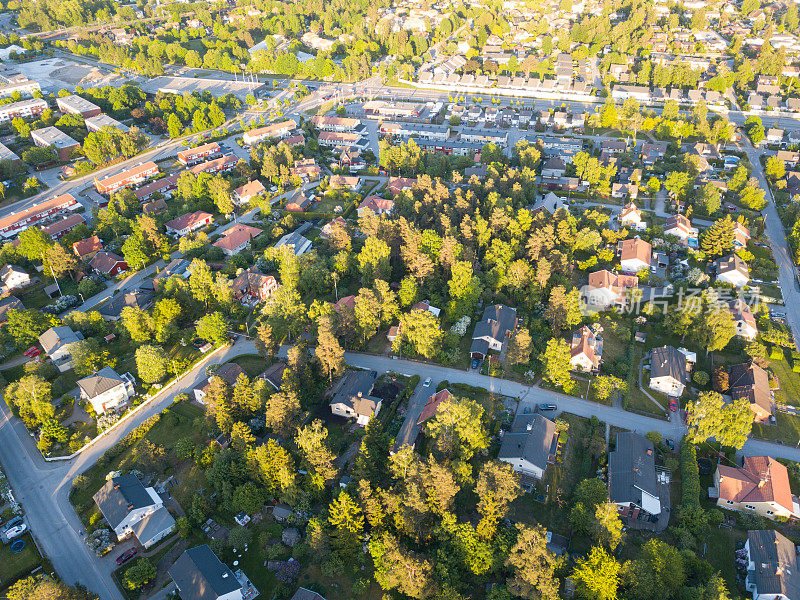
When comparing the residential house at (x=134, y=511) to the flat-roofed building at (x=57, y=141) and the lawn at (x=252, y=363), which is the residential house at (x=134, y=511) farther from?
the flat-roofed building at (x=57, y=141)

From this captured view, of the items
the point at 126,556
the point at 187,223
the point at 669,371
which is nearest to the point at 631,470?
the point at 669,371

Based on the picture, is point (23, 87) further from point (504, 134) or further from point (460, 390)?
point (460, 390)

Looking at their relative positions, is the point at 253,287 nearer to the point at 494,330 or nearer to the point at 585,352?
the point at 494,330

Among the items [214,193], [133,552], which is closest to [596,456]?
[133,552]

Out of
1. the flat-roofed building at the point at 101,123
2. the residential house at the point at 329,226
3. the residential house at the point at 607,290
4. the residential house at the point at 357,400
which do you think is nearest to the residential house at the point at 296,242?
the residential house at the point at 329,226

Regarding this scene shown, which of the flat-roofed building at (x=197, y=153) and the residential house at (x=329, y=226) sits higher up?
the flat-roofed building at (x=197, y=153)

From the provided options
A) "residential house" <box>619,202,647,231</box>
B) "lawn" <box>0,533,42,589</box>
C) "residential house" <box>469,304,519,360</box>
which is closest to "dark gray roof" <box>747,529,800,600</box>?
"residential house" <box>469,304,519,360</box>
